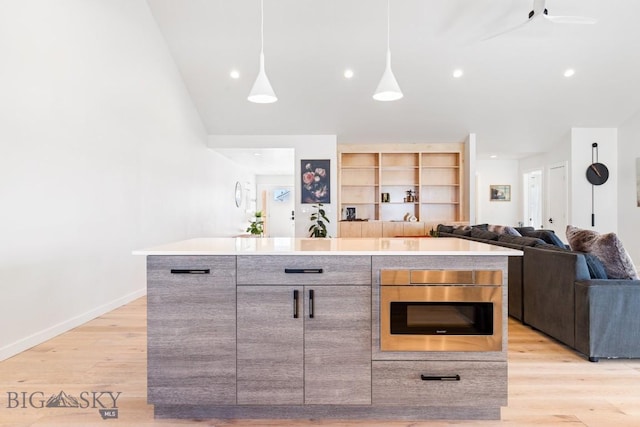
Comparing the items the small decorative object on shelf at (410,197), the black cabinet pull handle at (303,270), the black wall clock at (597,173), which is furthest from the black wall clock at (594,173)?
the black cabinet pull handle at (303,270)

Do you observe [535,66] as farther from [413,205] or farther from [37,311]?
[37,311]

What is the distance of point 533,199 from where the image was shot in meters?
9.38

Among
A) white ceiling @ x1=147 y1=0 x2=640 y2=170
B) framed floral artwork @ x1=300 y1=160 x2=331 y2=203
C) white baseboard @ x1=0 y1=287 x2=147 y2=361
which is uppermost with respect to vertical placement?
white ceiling @ x1=147 y1=0 x2=640 y2=170

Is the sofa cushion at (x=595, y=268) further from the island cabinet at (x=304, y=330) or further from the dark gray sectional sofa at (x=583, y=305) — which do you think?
the island cabinet at (x=304, y=330)

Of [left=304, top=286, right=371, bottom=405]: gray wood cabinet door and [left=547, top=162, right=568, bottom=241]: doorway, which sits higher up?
[left=547, top=162, right=568, bottom=241]: doorway

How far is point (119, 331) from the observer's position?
3.57 meters

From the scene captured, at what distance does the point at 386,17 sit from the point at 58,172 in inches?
167

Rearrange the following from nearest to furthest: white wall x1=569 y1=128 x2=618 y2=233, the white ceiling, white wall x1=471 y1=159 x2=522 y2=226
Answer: the white ceiling, white wall x1=569 y1=128 x2=618 y2=233, white wall x1=471 y1=159 x2=522 y2=226

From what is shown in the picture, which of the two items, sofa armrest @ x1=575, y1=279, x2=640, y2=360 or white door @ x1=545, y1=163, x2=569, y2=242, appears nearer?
sofa armrest @ x1=575, y1=279, x2=640, y2=360

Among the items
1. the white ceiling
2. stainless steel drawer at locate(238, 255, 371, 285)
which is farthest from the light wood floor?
the white ceiling

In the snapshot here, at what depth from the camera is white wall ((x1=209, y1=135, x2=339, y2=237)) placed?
24.4ft

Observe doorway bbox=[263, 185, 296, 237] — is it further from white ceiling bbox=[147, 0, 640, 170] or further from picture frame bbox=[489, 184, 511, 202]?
picture frame bbox=[489, 184, 511, 202]

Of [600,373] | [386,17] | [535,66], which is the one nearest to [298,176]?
[386,17]

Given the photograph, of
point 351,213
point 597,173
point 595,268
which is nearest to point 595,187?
point 597,173
